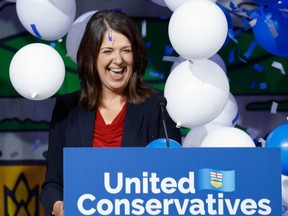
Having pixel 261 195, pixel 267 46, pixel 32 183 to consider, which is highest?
pixel 267 46

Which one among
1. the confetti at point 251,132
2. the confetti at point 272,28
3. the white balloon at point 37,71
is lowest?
the confetti at point 251,132

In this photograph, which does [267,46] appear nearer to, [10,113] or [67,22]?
[67,22]

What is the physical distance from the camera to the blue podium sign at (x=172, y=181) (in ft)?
4.56

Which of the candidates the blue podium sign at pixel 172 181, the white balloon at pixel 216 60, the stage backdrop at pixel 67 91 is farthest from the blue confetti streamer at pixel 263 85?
the blue podium sign at pixel 172 181

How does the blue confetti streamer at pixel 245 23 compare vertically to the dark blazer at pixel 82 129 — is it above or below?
above

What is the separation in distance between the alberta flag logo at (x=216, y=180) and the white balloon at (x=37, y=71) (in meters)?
0.85

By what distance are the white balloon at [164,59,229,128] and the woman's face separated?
163mm

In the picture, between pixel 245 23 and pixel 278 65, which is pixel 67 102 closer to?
pixel 245 23

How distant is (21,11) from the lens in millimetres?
2244

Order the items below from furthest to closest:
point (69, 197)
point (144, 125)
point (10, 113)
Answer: point (10, 113) < point (144, 125) < point (69, 197)

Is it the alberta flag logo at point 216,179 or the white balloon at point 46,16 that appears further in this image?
the white balloon at point 46,16

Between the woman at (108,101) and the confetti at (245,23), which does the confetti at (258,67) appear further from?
the woman at (108,101)

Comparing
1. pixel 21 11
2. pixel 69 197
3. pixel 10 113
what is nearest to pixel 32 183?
pixel 10 113

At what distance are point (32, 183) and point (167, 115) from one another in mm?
725
